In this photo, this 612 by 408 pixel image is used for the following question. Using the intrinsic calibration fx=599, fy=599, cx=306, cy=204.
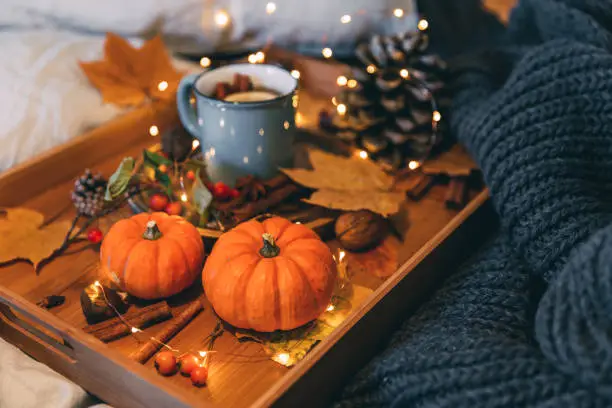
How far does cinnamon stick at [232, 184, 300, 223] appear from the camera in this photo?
0.69 meters

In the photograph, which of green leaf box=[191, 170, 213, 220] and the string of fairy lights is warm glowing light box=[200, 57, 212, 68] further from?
green leaf box=[191, 170, 213, 220]

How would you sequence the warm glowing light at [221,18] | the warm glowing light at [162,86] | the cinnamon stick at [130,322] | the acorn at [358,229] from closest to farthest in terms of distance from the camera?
the cinnamon stick at [130,322], the acorn at [358,229], the warm glowing light at [162,86], the warm glowing light at [221,18]

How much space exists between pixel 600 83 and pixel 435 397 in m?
0.38

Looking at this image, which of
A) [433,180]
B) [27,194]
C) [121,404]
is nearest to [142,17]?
[27,194]

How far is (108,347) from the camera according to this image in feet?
1.72

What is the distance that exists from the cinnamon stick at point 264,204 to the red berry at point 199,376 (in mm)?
199

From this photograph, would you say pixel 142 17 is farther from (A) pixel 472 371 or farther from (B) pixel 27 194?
(A) pixel 472 371

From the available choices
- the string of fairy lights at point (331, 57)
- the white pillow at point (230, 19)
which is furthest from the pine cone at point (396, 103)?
the white pillow at point (230, 19)

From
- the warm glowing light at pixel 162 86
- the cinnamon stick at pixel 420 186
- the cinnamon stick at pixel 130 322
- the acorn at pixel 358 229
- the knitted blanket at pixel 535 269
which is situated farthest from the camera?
the warm glowing light at pixel 162 86

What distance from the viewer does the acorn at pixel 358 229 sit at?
68cm

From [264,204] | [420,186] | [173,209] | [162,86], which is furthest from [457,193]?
[162,86]

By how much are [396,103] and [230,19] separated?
1.22ft

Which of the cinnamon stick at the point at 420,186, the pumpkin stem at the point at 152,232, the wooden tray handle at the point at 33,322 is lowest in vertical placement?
the wooden tray handle at the point at 33,322

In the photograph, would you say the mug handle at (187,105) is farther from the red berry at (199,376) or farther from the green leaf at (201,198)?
the red berry at (199,376)
